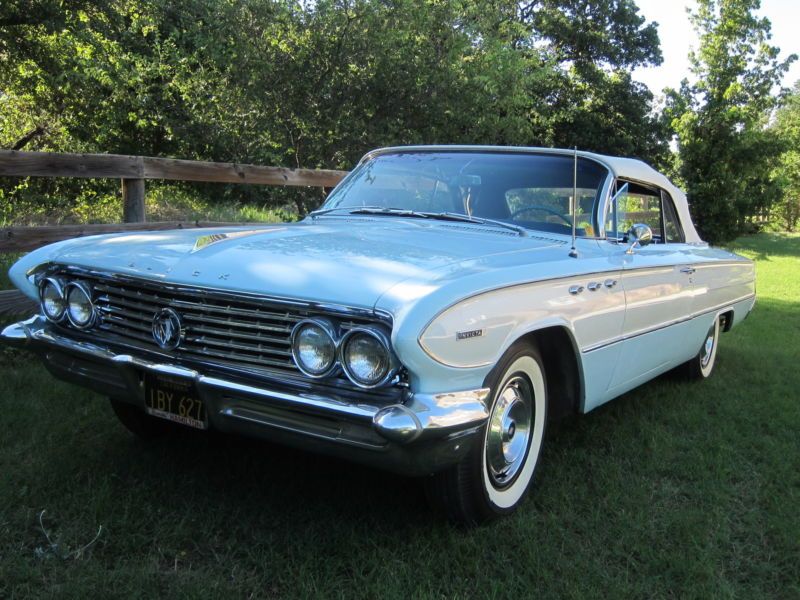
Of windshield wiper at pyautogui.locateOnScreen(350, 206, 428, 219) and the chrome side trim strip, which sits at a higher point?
windshield wiper at pyautogui.locateOnScreen(350, 206, 428, 219)

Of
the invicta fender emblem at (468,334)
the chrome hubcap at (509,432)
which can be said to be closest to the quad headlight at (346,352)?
the invicta fender emblem at (468,334)

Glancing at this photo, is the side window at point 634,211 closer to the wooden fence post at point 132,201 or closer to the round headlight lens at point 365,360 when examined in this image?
the round headlight lens at point 365,360

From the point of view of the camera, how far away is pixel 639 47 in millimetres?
29125

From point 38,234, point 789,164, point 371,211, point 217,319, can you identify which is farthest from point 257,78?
point 789,164

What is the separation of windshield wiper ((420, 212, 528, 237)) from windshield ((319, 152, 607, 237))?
59 millimetres

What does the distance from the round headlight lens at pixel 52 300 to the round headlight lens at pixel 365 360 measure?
144cm

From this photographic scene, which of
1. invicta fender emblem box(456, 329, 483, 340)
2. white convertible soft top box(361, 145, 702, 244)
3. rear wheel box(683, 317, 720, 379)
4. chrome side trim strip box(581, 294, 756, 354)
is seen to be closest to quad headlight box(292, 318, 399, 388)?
invicta fender emblem box(456, 329, 483, 340)

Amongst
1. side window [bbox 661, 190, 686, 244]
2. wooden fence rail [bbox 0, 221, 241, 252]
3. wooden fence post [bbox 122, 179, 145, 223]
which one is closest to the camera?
wooden fence rail [bbox 0, 221, 241, 252]

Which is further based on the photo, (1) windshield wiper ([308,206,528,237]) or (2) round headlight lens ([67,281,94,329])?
(1) windshield wiper ([308,206,528,237])

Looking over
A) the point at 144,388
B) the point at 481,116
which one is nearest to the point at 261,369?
the point at 144,388

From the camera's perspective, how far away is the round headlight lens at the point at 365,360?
2.20 meters

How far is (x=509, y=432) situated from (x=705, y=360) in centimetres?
326

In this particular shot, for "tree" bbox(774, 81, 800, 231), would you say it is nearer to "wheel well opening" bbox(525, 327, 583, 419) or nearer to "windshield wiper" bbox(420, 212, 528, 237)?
"windshield wiper" bbox(420, 212, 528, 237)

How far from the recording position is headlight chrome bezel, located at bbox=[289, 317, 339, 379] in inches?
88.1
